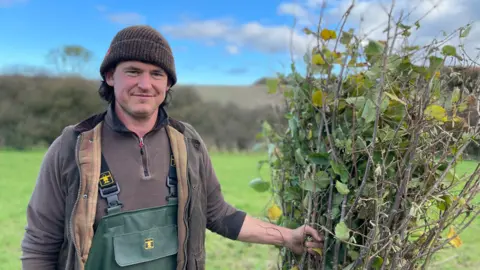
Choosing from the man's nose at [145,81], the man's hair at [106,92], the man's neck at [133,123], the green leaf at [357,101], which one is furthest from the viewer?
the man's hair at [106,92]

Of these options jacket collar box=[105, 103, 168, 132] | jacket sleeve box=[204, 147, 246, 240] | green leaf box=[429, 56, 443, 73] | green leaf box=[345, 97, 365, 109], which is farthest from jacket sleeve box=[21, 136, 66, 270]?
green leaf box=[429, 56, 443, 73]

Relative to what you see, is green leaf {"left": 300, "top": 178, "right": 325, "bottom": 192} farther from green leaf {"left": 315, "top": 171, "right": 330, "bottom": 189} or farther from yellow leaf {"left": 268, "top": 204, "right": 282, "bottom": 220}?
yellow leaf {"left": 268, "top": 204, "right": 282, "bottom": 220}

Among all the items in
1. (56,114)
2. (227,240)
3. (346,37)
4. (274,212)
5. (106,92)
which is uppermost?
(346,37)

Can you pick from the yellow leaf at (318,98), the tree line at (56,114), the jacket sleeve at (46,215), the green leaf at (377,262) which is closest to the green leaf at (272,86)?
the yellow leaf at (318,98)

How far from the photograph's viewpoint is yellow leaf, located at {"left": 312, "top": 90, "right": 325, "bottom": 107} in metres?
2.07

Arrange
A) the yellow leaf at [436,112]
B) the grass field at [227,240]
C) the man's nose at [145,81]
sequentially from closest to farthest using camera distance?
1. the yellow leaf at [436,112]
2. the man's nose at [145,81]
3. the grass field at [227,240]

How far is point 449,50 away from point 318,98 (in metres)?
0.62

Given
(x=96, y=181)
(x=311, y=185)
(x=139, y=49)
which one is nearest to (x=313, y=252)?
(x=311, y=185)

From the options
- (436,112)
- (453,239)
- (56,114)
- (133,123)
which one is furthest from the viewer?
(56,114)

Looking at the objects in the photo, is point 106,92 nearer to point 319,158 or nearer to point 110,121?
point 110,121

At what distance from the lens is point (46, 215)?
2.07m

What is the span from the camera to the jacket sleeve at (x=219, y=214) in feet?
8.25

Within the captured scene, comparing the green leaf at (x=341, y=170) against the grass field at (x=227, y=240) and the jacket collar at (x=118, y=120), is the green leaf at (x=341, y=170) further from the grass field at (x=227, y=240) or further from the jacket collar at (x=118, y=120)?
the jacket collar at (x=118, y=120)

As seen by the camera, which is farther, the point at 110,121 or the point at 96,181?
the point at 110,121
